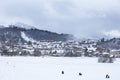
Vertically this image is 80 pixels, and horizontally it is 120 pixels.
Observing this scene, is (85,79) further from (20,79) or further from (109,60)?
(109,60)

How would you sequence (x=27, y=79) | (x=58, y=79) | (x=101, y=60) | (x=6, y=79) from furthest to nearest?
1. (x=101, y=60)
2. (x=58, y=79)
3. (x=27, y=79)
4. (x=6, y=79)

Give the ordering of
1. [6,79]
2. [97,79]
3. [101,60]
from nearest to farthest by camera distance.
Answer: [6,79] → [97,79] → [101,60]

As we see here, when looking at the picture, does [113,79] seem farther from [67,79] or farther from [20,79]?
[20,79]

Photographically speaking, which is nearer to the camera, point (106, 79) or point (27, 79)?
point (27, 79)

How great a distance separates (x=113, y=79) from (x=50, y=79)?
779 cm

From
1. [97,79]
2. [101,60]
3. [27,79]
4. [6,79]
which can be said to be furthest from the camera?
[101,60]

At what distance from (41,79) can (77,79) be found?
382 centimetres

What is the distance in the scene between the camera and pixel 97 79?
32125 millimetres

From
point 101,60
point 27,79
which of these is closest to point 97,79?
point 27,79

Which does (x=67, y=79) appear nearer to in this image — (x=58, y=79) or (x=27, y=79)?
(x=58, y=79)

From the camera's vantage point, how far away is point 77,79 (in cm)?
3067

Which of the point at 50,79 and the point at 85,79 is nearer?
the point at 50,79

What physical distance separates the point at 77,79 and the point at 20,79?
20.9 ft

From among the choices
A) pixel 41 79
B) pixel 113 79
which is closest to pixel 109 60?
pixel 113 79
